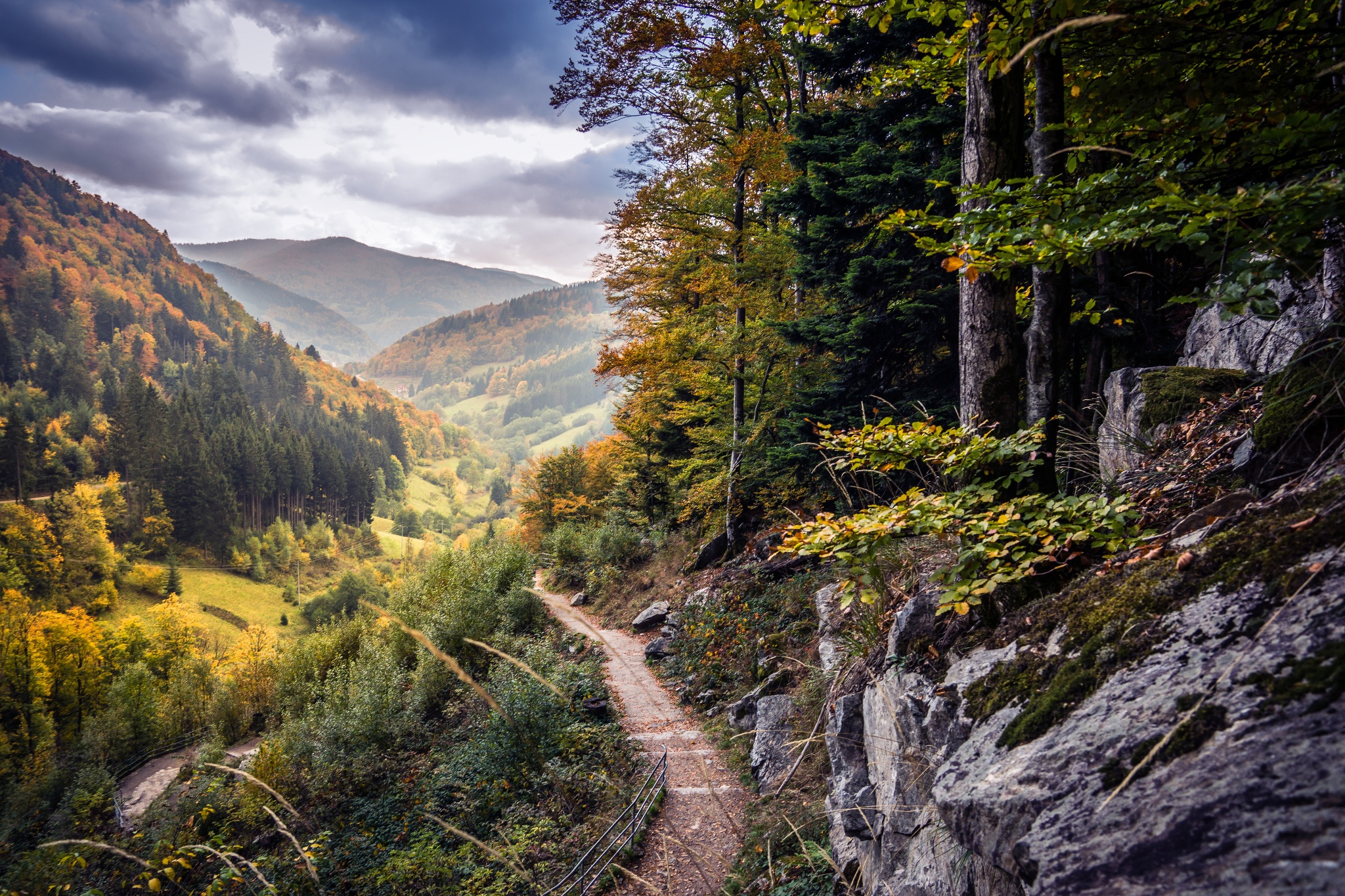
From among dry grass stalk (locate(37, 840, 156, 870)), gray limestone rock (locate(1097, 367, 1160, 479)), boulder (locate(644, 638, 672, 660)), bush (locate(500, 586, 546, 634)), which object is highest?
gray limestone rock (locate(1097, 367, 1160, 479))

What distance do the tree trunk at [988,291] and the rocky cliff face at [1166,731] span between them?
1.45 metres

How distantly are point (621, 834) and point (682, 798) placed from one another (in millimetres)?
1032

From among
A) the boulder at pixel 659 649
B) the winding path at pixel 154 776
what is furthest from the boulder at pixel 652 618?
the winding path at pixel 154 776

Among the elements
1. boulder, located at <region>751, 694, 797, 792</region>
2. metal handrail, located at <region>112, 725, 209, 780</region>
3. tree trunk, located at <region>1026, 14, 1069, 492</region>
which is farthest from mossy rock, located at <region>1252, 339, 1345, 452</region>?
metal handrail, located at <region>112, 725, 209, 780</region>

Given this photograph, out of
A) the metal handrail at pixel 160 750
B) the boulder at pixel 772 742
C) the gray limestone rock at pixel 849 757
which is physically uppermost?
the gray limestone rock at pixel 849 757

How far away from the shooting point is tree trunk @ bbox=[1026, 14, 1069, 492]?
11.1ft

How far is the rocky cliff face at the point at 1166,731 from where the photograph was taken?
1241 millimetres

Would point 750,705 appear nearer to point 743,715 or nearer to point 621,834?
point 743,715

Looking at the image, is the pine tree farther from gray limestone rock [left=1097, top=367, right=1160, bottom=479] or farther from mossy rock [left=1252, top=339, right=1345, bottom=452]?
mossy rock [left=1252, top=339, right=1345, bottom=452]

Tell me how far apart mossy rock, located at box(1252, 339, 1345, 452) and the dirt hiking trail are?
382cm

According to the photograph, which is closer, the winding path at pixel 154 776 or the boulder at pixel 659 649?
the boulder at pixel 659 649

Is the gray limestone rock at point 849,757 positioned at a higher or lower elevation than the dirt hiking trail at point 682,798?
higher

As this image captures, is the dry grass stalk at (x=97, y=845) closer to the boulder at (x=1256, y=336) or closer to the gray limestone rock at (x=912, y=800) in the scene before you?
the gray limestone rock at (x=912, y=800)

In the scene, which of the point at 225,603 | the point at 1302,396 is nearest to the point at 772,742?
the point at 1302,396
